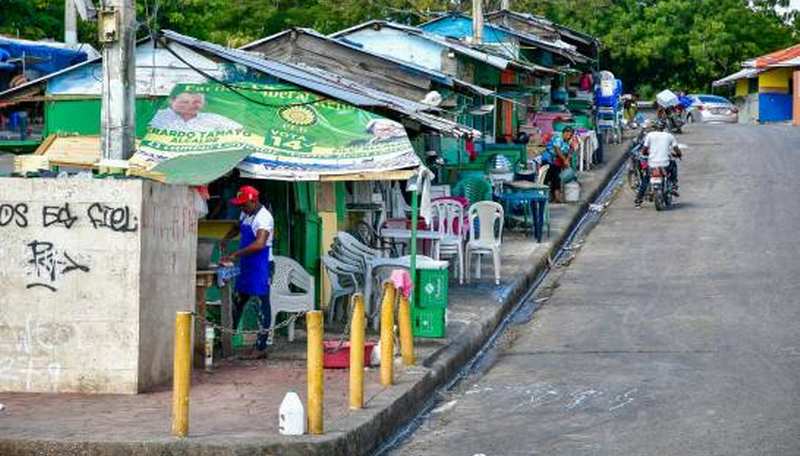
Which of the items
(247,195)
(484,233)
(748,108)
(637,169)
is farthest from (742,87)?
(247,195)

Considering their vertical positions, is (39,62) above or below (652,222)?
above

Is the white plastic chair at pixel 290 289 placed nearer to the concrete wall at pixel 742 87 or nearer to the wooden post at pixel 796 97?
the wooden post at pixel 796 97

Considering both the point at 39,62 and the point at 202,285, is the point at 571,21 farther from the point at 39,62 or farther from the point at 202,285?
the point at 202,285

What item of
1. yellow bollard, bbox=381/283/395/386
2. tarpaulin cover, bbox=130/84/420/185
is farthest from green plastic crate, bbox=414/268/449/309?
yellow bollard, bbox=381/283/395/386

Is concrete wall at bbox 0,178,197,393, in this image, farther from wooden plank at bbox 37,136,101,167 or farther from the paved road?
wooden plank at bbox 37,136,101,167

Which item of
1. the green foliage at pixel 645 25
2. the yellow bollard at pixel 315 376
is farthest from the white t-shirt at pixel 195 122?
the green foliage at pixel 645 25

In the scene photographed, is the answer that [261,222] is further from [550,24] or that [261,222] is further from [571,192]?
[550,24]

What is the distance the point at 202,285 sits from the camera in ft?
46.4

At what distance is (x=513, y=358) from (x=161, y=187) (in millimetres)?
4686

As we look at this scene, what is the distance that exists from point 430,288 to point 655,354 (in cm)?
236

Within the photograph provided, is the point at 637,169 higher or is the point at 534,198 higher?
the point at 637,169

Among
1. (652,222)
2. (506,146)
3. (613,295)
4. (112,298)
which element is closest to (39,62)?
(506,146)

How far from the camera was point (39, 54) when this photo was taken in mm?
29234

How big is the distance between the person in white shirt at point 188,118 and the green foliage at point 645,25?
35895 millimetres
